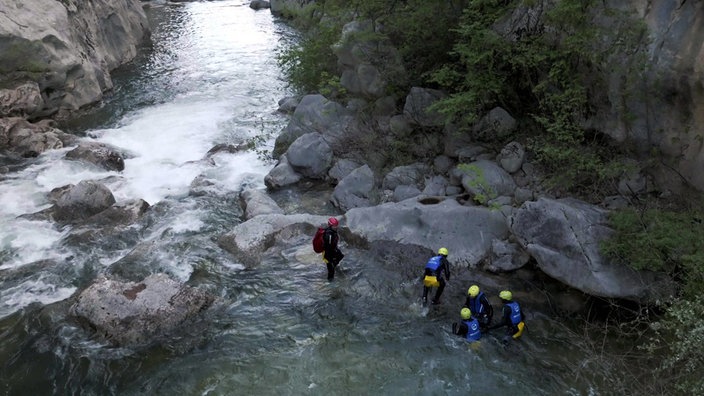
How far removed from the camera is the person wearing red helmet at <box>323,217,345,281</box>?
1107 centimetres

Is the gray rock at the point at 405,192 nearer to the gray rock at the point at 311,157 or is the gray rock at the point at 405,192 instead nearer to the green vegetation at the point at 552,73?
the green vegetation at the point at 552,73

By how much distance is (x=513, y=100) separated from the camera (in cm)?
1375

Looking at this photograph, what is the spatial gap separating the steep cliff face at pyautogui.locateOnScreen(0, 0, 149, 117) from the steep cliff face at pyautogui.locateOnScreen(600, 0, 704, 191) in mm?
18783

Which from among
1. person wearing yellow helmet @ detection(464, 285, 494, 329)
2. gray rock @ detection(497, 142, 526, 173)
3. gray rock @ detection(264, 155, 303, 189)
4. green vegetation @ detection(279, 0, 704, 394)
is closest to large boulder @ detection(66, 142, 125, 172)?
Answer: gray rock @ detection(264, 155, 303, 189)

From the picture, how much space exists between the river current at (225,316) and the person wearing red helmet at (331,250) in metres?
0.38

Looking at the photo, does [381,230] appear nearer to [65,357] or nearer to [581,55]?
[581,55]

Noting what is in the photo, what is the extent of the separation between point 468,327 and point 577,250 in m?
2.60

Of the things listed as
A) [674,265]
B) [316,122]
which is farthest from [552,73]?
[316,122]

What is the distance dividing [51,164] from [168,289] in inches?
357

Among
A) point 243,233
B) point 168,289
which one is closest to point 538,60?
point 243,233

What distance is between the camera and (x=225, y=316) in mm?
10594

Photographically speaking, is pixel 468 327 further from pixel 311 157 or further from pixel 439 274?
pixel 311 157

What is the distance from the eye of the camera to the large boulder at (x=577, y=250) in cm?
961

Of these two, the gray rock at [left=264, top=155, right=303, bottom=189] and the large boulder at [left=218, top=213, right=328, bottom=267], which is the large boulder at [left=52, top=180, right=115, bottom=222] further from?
the gray rock at [left=264, top=155, right=303, bottom=189]
